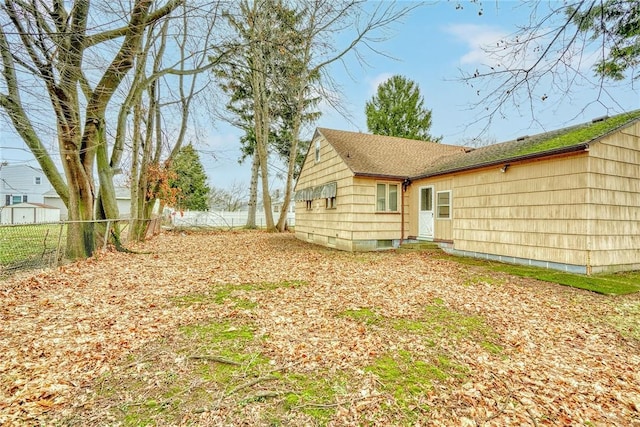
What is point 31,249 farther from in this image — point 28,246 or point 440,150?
point 440,150

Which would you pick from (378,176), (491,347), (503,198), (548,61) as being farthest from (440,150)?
(491,347)

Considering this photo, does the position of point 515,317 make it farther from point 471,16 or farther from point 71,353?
point 71,353

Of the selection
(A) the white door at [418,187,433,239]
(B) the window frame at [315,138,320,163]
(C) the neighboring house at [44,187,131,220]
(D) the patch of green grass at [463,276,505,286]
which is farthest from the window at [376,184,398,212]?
(C) the neighboring house at [44,187,131,220]

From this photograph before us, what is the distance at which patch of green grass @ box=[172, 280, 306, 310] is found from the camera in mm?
5129

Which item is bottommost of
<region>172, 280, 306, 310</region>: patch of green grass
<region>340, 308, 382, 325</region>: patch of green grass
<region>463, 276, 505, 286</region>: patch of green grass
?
<region>340, 308, 382, 325</region>: patch of green grass

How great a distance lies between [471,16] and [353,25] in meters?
6.94

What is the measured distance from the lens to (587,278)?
6742 mm

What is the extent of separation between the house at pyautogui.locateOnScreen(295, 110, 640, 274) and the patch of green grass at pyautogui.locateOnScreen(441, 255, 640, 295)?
0.82ft

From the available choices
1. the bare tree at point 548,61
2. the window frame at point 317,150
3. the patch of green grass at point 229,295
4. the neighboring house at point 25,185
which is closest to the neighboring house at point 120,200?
the neighboring house at point 25,185

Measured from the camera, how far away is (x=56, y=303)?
4.81m

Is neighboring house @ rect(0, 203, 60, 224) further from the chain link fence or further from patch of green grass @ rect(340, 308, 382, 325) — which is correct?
patch of green grass @ rect(340, 308, 382, 325)

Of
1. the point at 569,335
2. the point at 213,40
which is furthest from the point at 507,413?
the point at 213,40

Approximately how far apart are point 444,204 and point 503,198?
235 cm

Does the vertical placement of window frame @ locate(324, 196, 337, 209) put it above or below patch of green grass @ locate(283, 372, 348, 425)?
above
